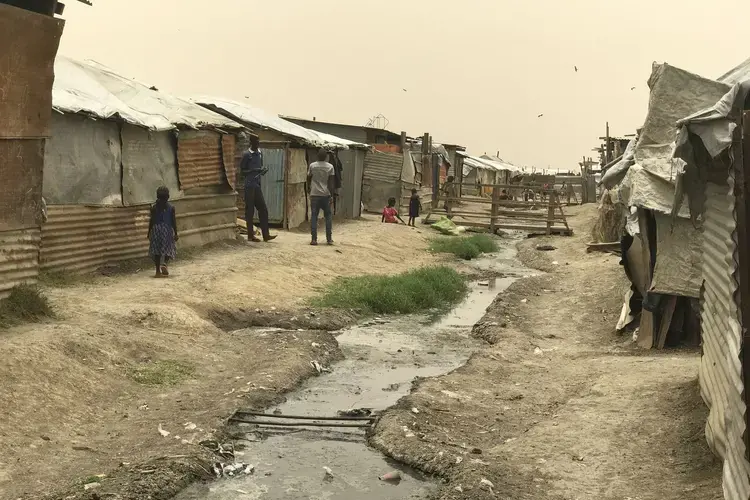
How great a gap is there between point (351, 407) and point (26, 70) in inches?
170

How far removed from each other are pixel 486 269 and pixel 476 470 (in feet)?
37.7

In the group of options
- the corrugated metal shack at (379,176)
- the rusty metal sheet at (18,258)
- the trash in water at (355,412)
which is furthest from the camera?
the corrugated metal shack at (379,176)

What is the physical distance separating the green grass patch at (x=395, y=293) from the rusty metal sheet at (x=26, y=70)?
13.5 ft

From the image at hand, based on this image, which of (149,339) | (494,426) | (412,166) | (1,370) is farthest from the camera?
(412,166)

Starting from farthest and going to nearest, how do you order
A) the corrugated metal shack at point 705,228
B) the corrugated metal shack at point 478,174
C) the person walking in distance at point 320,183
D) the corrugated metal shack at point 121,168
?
the corrugated metal shack at point 478,174, the person walking in distance at point 320,183, the corrugated metal shack at point 121,168, the corrugated metal shack at point 705,228

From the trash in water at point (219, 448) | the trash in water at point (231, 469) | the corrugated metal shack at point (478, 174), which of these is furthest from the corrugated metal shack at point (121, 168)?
the corrugated metal shack at point (478, 174)

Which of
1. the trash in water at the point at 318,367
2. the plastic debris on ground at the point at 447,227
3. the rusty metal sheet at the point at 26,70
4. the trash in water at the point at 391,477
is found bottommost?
the trash in water at the point at 391,477

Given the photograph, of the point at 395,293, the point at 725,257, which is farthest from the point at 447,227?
the point at 725,257

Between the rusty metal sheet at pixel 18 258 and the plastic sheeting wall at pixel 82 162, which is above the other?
the plastic sheeting wall at pixel 82 162

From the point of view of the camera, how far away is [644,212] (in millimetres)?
8961

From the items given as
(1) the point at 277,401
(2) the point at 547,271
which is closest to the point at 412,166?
(2) the point at 547,271

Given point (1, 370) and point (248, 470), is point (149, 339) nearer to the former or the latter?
point (1, 370)

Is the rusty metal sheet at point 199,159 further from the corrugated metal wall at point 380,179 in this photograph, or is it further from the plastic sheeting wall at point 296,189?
the corrugated metal wall at point 380,179

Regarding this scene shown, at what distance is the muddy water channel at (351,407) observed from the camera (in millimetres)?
5273
